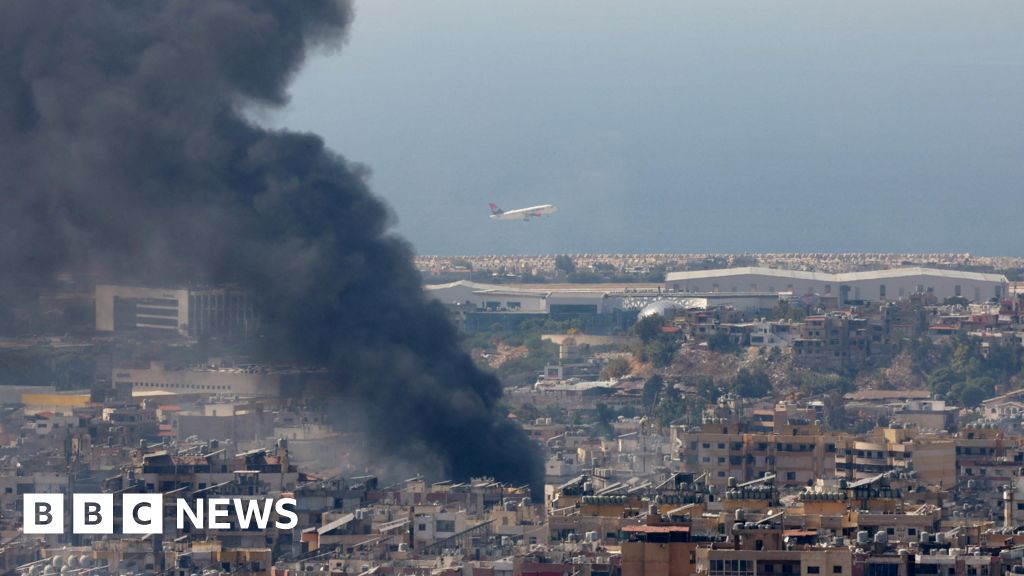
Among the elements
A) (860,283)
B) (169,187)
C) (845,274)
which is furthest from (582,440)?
(845,274)

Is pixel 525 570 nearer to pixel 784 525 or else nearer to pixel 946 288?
pixel 784 525

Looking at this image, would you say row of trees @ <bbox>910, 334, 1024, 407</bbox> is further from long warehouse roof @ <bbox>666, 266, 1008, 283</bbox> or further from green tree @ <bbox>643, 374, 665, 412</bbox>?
long warehouse roof @ <bbox>666, 266, 1008, 283</bbox>

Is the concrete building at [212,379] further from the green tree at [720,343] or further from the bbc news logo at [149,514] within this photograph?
the green tree at [720,343]

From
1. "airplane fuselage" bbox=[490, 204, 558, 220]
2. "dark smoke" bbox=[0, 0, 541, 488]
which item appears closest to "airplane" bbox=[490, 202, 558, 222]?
"airplane fuselage" bbox=[490, 204, 558, 220]

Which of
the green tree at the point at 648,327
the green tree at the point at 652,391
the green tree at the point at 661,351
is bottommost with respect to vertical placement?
the green tree at the point at 652,391

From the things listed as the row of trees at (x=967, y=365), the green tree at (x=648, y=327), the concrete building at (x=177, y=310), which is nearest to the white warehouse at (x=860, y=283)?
the green tree at (x=648, y=327)

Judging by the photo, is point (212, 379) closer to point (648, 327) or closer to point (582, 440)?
point (582, 440)

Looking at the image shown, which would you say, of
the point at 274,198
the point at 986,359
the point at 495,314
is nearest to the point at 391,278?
the point at 274,198
